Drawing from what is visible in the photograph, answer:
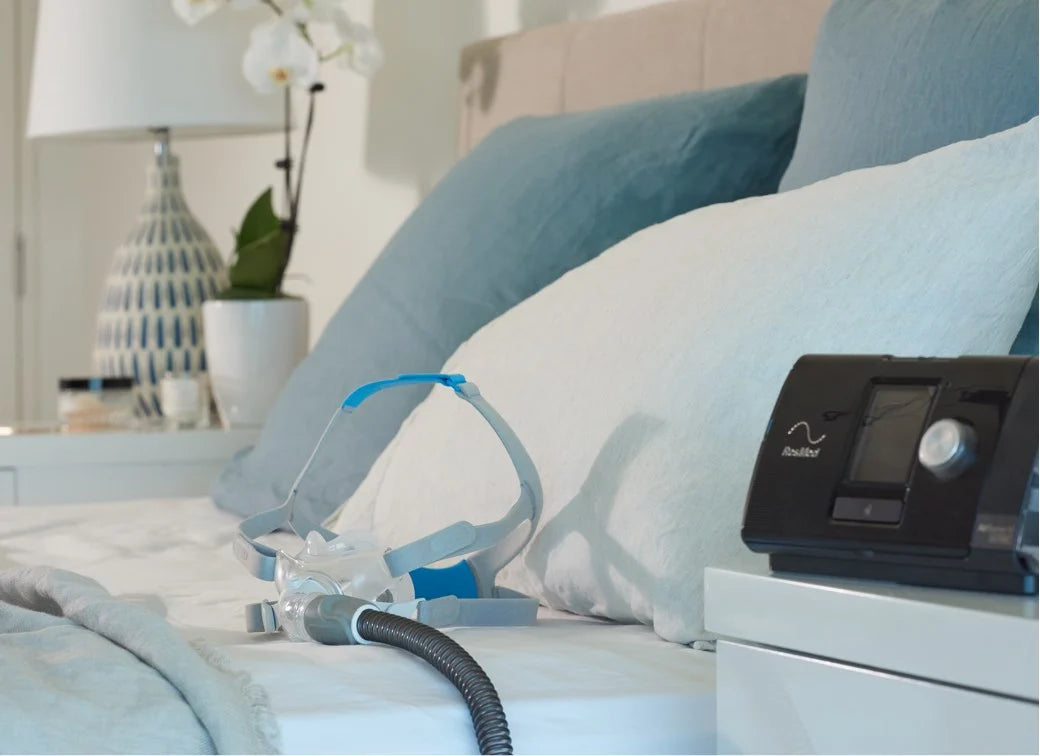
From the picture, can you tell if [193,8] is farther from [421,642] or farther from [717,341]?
[421,642]

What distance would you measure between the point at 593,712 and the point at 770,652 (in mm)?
149

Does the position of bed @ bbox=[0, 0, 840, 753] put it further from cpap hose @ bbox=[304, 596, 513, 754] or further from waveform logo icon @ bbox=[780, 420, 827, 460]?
waveform logo icon @ bbox=[780, 420, 827, 460]

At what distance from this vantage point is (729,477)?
0.82m

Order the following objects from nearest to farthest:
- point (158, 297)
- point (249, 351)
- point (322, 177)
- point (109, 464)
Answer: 1. point (109, 464)
2. point (249, 351)
3. point (158, 297)
4. point (322, 177)

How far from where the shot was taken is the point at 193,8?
7.15 ft

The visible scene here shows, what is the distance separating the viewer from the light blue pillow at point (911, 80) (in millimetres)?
998

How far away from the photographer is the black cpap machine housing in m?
0.55

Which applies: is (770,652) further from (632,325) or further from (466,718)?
(632,325)

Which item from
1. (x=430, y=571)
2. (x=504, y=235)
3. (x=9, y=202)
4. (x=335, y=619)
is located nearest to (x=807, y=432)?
(x=335, y=619)

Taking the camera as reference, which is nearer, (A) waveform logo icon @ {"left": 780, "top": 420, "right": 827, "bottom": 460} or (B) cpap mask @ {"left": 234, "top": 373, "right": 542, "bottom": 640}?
(A) waveform logo icon @ {"left": 780, "top": 420, "right": 827, "bottom": 460}

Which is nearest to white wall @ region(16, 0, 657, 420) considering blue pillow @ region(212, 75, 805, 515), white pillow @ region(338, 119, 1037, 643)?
blue pillow @ region(212, 75, 805, 515)

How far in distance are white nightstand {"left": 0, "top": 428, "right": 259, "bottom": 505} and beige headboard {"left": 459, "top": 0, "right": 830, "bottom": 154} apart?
0.60m

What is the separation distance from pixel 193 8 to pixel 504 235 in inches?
37.8

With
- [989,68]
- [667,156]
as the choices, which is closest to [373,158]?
[667,156]
